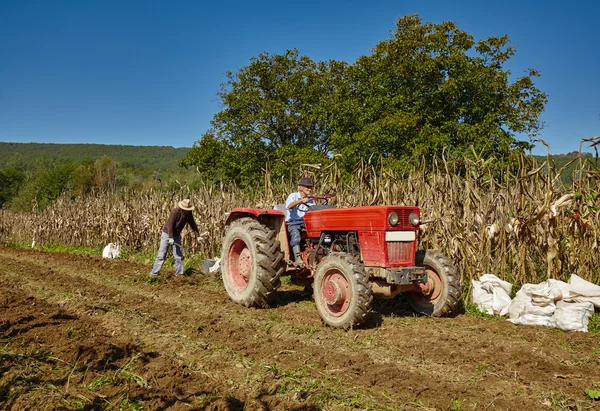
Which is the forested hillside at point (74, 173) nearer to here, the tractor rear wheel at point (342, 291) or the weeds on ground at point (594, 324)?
the tractor rear wheel at point (342, 291)

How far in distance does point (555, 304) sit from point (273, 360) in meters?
3.43

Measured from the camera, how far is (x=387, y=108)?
2077cm

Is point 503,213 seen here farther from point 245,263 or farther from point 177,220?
point 177,220

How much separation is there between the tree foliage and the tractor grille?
39.4 feet

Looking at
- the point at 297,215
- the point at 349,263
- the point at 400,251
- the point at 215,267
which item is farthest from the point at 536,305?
the point at 215,267

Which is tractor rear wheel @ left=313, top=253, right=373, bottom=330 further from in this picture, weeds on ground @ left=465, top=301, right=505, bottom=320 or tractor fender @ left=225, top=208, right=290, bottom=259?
weeds on ground @ left=465, top=301, right=505, bottom=320

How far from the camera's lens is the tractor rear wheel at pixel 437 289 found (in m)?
5.67

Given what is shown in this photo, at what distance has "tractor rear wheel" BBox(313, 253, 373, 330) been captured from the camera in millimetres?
5059

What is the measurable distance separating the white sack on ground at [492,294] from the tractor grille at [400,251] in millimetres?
1302

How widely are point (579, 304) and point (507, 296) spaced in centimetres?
85

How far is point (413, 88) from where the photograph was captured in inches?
808

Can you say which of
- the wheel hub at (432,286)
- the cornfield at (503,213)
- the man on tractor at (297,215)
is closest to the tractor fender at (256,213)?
the man on tractor at (297,215)

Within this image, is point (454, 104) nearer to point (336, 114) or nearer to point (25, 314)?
point (336, 114)

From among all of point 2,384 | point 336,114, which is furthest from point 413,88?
point 2,384
